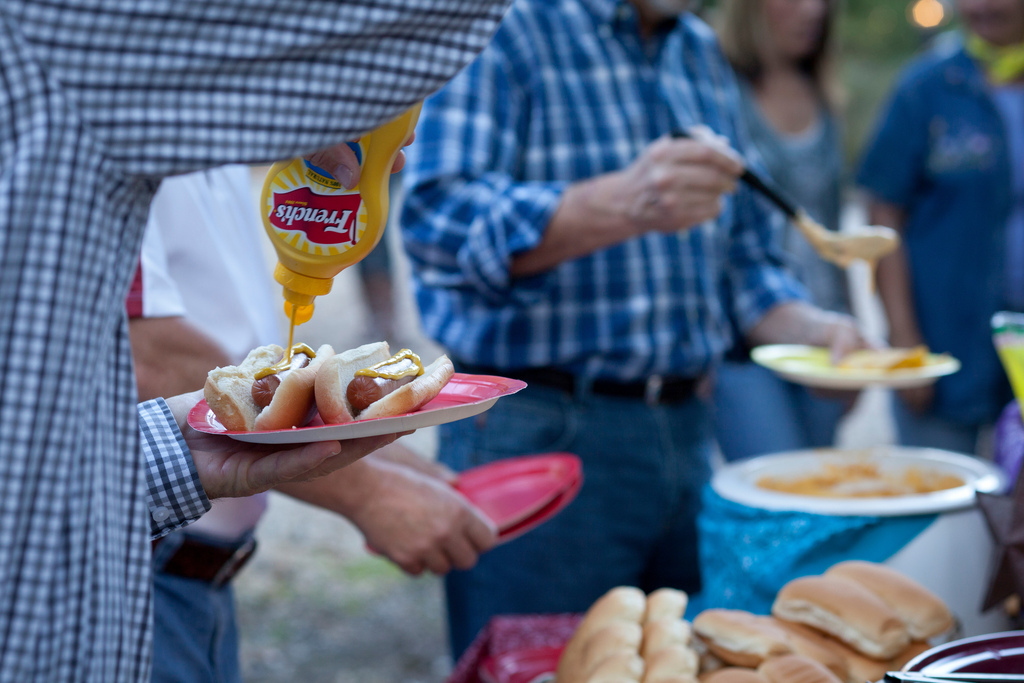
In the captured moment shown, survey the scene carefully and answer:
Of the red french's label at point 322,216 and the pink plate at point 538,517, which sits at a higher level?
A: the red french's label at point 322,216

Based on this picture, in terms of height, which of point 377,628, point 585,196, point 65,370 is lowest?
point 377,628

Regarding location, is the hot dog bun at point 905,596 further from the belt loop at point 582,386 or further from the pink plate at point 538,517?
the belt loop at point 582,386

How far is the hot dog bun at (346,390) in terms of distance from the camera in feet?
3.04

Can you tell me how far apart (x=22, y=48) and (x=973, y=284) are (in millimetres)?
3379

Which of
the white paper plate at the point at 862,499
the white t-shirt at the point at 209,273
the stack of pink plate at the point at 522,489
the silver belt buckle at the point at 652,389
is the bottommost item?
the white paper plate at the point at 862,499

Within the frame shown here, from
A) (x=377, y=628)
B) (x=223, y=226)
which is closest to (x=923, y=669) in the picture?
(x=223, y=226)

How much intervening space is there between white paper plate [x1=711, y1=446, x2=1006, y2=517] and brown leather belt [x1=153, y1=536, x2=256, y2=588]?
2.79 ft

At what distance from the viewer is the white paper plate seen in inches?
58.7

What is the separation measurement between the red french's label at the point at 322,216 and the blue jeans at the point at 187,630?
0.69 meters

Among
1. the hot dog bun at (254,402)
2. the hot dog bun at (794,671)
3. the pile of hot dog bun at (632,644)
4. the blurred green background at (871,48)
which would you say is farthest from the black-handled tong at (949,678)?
the blurred green background at (871,48)

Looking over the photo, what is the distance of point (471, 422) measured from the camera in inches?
77.7

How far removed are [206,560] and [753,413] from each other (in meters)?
1.89

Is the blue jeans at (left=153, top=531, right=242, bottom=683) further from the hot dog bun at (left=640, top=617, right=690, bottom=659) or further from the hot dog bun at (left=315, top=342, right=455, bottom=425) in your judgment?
the hot dog bun at (left=640, top=617, right=690, bottom=659)

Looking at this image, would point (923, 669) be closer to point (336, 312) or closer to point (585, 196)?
point (585, 196)
